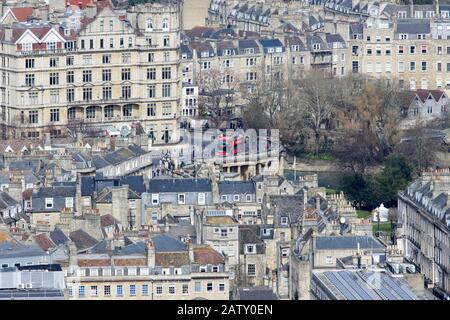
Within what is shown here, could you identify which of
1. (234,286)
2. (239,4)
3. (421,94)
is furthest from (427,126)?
(234,286)

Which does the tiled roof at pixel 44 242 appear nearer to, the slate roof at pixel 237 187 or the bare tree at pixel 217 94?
the slate roof at pixel 237 187

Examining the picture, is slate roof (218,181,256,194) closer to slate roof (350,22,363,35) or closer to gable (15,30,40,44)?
gable (15,30,40,44)

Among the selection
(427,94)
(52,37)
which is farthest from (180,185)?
(427,94)

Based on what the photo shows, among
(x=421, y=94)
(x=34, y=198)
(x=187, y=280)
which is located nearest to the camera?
(x=187, y=280)

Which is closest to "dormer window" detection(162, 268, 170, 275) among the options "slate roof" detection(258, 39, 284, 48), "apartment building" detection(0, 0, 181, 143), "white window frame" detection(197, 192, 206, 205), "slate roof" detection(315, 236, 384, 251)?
"slate roof" detection(315, 236, 384, 251)

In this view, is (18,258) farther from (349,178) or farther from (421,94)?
(421,94)

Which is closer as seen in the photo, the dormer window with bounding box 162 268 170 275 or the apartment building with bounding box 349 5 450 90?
the dormer window with bounding box 162 268 170 275
